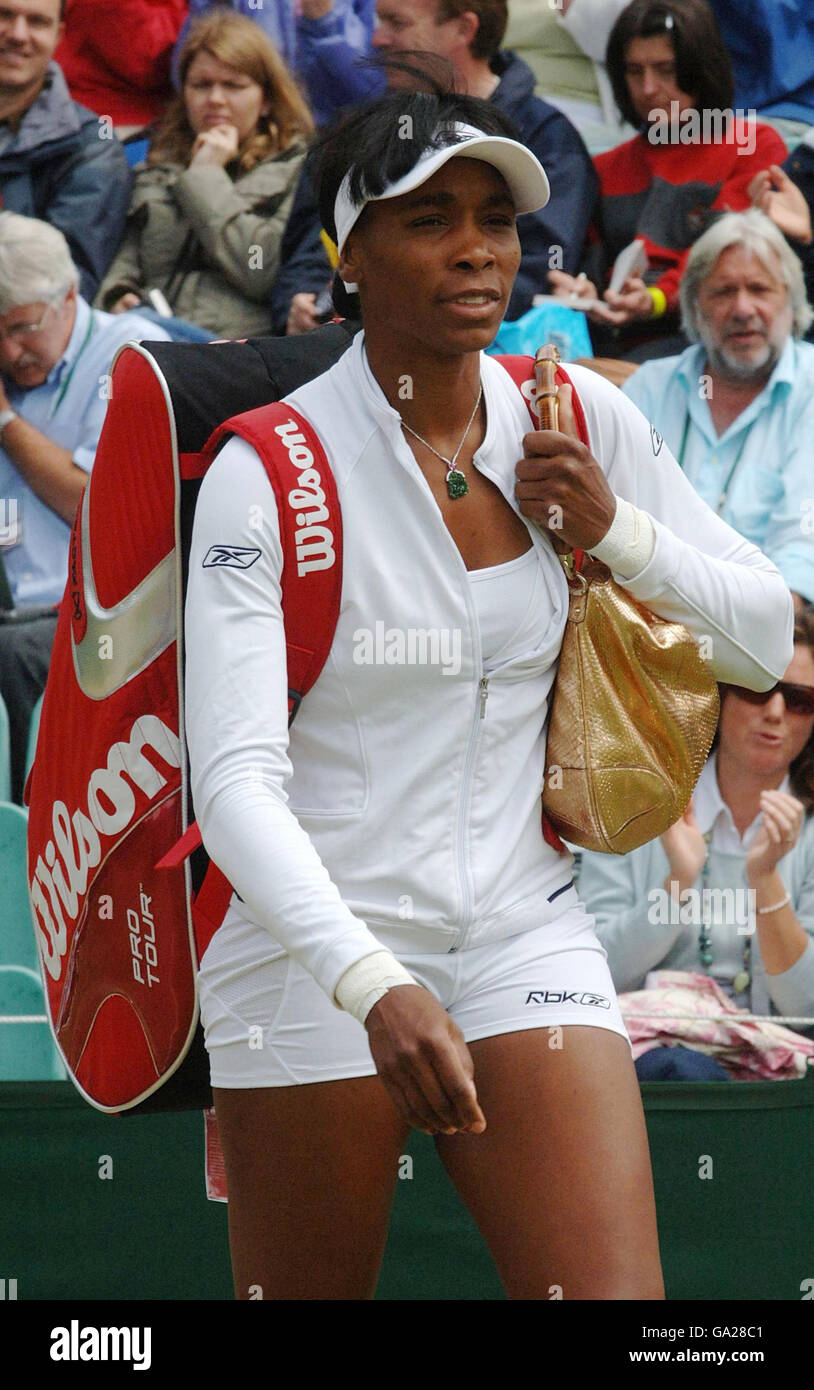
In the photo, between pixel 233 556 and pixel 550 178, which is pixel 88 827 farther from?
pixel 550 178

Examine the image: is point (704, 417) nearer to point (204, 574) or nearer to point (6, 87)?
point (6, 87)

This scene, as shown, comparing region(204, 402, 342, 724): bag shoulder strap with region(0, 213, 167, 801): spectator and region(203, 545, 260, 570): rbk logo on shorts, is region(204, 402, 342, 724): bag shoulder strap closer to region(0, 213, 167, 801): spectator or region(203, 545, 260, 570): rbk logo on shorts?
region(203, 545, 260, 570): rbk logo on shorts

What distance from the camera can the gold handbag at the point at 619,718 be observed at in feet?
7.03

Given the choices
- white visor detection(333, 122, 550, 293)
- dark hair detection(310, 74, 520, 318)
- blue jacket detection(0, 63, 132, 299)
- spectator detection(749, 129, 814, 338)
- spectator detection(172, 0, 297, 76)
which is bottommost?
white visor detection(333, 122, 550, 293)

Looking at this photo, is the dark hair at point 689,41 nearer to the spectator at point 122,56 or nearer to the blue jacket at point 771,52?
the blue jacket at point 771,52

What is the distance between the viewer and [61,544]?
4.66 m

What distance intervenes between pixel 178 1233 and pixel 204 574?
→ 225 centimetres

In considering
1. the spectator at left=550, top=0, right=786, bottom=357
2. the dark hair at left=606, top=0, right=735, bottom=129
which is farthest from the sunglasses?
the dark hair at left=606, top=0, right=735, bottom=129

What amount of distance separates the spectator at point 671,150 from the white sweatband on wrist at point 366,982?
3.39 metres

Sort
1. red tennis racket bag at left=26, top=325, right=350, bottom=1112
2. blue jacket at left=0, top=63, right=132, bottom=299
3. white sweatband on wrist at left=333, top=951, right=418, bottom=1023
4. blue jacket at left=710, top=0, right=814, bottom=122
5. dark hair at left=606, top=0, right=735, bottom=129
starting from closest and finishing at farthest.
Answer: white sweatband on wrist at left=333, top=951, right=418, bottom=1023, red tennis racket bag at left=26, top=325, right=350, bottom=1112, dark hair at left=606, top=0, right=735, bottom=129, blue jacket at left=710, top=0, right=814, bottom=122, blue jacket at left=0, top=63, right=132, bottom=299

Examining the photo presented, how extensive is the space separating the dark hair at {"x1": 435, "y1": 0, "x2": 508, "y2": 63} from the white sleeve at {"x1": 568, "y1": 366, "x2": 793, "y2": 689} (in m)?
2.92

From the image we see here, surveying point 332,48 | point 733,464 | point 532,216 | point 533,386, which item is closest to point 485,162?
point 533,386

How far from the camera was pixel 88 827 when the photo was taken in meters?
2.43

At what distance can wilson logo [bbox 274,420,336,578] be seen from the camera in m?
2.00
